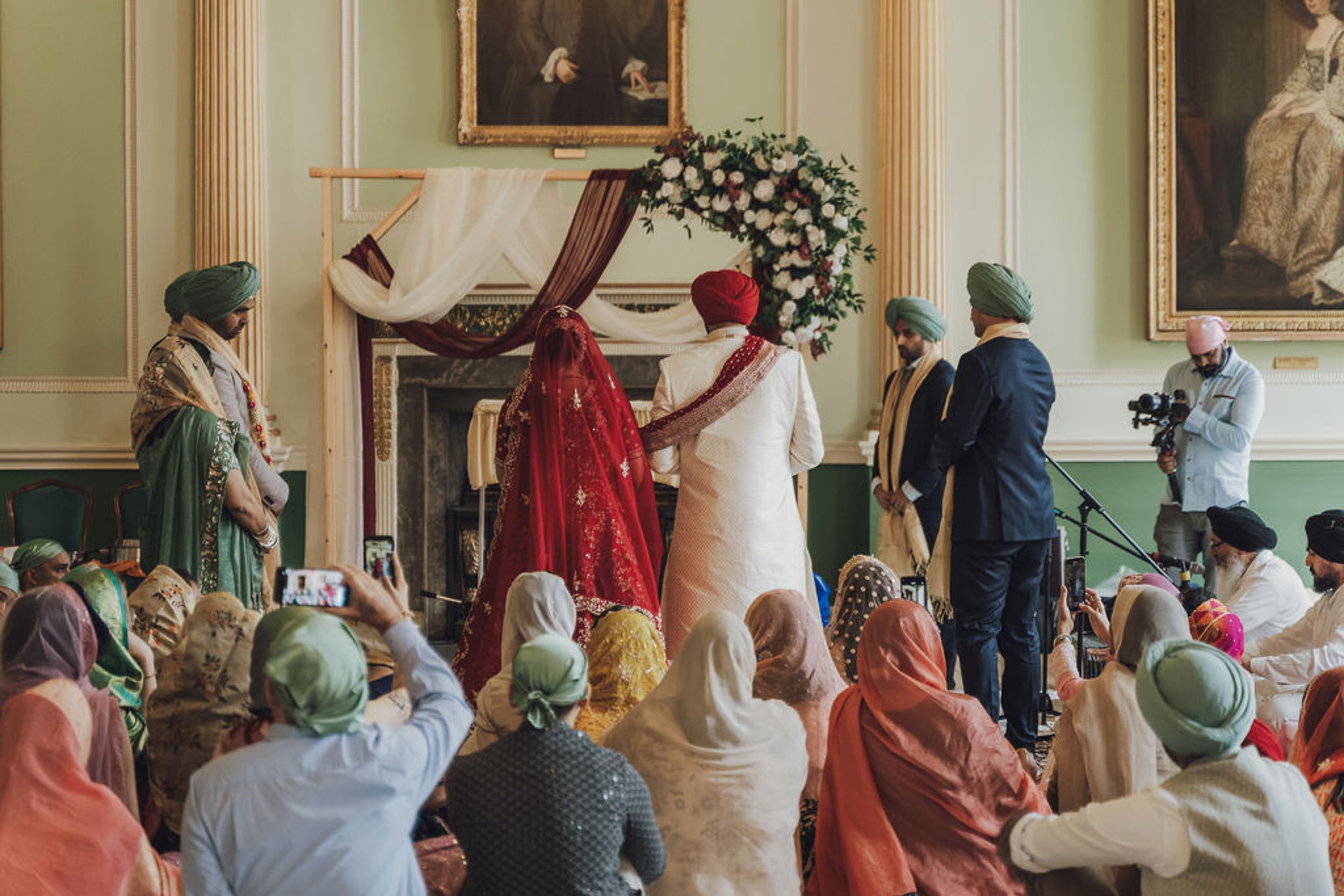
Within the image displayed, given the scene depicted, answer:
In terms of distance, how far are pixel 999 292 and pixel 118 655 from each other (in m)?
3.16

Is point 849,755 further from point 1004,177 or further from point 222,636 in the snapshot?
point 1004,177

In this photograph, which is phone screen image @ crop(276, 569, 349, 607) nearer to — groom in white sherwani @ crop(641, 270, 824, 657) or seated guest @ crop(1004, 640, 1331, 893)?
seated guest @ crop(1004, 640, 1331, 893)

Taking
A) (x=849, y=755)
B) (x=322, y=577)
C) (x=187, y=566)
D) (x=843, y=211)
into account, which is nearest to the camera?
(x=322, y=577)

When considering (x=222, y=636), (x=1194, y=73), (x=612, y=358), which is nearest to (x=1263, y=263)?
(x=1194, y=73)

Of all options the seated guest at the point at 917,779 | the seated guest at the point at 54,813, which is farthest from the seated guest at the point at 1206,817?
the seated guest at the point at 54,813

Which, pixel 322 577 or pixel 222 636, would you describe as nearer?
pixel 322 577

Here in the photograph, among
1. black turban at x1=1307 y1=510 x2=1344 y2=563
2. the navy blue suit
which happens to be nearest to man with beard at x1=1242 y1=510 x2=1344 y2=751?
black turban at x1=1307 y1=510 x2=1344 y2=563

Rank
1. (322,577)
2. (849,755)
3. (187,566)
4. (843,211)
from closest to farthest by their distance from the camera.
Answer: (322,577) < (849,755) < (187,566) < (843,211)

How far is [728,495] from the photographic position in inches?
192

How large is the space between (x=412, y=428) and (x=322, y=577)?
5753 mm

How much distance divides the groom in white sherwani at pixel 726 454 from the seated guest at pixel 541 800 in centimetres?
237

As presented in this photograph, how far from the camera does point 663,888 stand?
2.86m

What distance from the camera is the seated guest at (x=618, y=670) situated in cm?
342

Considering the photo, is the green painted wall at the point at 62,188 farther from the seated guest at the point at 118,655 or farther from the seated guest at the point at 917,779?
the seated guest at the point at 917,779
